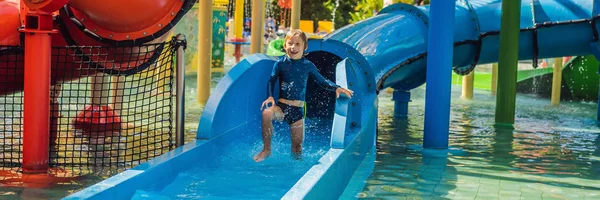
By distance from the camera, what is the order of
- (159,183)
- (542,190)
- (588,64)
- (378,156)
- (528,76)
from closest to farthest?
(159,183)
(542,190)
(378,156)
(588,64)
(528,76)

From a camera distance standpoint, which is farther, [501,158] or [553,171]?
[501,158]

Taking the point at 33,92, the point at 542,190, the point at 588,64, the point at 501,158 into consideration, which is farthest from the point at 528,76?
the point at 33,92

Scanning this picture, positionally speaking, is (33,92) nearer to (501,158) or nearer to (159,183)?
(159,183)

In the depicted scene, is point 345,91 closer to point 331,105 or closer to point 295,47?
point 295,47

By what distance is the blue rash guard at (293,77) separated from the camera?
638 cm

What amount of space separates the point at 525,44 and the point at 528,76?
718 centimetres

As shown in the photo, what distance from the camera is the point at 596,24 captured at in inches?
374

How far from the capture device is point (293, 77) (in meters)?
6.38

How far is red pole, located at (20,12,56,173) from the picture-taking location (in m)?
6.03

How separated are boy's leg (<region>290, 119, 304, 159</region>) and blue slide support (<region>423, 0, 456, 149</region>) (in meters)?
1.68

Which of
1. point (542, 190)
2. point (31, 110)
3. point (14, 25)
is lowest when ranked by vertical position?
point (542, 190)

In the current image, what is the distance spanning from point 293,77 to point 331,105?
2.44m

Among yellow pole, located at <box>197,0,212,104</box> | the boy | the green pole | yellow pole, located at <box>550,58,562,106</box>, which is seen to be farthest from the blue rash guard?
yellow pole, located at <box>550,58,562,106</box>

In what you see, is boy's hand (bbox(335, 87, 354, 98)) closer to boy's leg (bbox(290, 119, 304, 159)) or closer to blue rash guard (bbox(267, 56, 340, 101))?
blue rash guard (bbox(267, 56, 340, 101))
